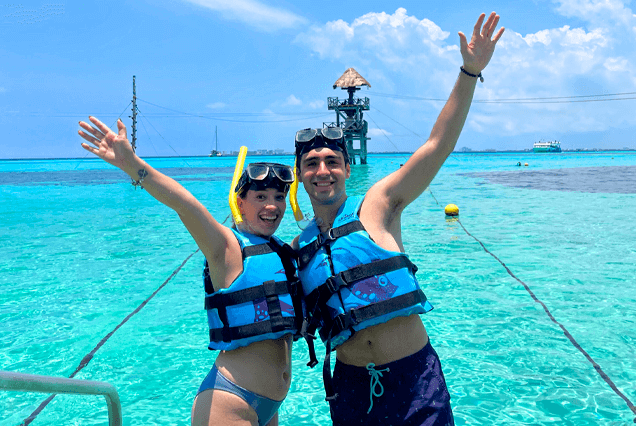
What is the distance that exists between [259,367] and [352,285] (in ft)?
2.03

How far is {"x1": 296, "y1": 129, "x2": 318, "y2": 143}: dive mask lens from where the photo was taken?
2.62 m

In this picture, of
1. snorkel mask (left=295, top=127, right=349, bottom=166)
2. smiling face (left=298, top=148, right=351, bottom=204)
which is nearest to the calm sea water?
smiling face (left=298, top=148, right=351, bottom=204)

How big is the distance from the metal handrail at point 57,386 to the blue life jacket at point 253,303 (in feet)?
1.66

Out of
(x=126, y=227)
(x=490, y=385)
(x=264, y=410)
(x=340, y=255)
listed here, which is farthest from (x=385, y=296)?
(x=126, y=227)

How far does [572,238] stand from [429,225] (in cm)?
357

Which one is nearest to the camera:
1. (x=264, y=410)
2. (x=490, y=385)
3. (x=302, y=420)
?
(x=264, y=410)

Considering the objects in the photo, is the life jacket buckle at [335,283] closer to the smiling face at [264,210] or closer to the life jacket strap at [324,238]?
the life jacket strap at [324,238]

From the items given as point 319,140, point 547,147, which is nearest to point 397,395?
point 319,140

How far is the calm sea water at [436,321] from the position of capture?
4.36 meters

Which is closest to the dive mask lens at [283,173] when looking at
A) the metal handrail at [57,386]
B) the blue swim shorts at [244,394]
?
the blue swim shorts at [244,394]

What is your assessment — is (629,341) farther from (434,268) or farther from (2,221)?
(2,221)

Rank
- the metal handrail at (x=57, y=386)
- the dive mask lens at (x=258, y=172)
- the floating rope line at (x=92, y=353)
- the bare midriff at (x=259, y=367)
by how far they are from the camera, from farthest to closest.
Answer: the floating rope line at (x=92, y=353), the dive mask lens at (x=258, y=172), the bare midriff at (x=259, y=367), the metal handrail at (x=57, y=386)

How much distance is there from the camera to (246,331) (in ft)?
7.62

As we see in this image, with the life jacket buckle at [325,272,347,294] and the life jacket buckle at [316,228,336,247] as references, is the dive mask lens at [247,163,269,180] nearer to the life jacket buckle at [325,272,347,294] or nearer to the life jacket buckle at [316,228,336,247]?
the life jacket buckle at [316,228,336,247]
